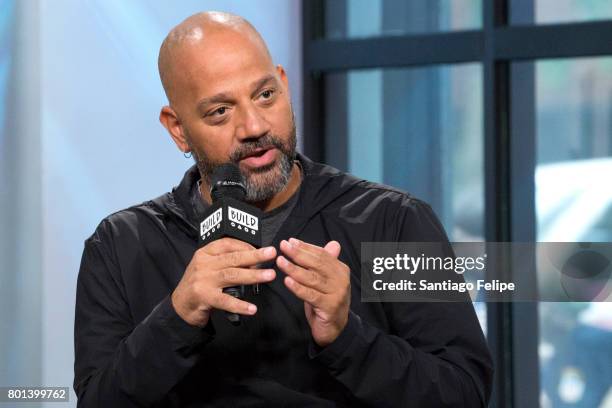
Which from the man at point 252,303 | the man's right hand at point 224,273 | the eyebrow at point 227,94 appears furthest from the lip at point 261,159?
the man's right hand at point 224,273

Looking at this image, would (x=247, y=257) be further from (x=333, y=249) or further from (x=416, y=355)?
(x=416, y=355)

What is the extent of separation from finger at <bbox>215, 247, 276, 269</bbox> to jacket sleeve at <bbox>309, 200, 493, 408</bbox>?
0.74ft

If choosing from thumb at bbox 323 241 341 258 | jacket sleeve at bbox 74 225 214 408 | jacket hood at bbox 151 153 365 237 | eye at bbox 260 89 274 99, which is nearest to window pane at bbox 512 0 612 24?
jacket hood at bbox 151 153 365 237

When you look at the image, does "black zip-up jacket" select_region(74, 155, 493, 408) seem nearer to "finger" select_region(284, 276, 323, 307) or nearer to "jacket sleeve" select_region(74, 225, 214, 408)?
"jacket sleeve" select_region(74, 225, 214, 408)

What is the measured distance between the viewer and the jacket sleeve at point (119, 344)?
1645 millimetres

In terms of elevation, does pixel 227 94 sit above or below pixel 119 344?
above

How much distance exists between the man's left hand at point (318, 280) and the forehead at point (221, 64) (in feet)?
1.46

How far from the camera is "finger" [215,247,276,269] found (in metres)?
1.45

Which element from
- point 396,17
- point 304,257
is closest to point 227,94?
point 304,257

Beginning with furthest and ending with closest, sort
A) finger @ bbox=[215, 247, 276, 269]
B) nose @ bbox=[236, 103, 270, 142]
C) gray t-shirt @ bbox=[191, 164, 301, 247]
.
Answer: gray t-shirt @ bbox=[191, 164, 301, 247], nose @ bbox=[236, 103, 270, 142], finger @ bbox=[215, 247, 276, 269]

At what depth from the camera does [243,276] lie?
1.46 meters

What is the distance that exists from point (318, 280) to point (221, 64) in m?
0.54

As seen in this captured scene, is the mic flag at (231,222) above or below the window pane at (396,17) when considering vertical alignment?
below

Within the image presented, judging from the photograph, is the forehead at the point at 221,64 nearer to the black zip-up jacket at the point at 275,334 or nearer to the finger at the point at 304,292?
the black zip-up jacket at the point at 275,334
